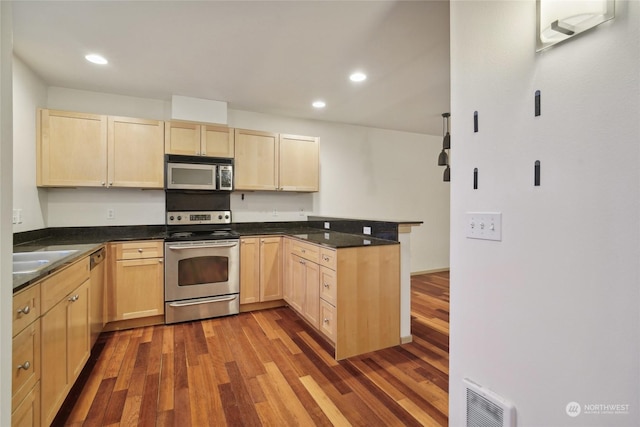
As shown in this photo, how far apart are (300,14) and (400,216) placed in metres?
3.91

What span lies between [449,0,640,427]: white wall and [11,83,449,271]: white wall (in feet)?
10.1

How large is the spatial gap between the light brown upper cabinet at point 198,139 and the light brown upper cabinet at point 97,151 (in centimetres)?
11

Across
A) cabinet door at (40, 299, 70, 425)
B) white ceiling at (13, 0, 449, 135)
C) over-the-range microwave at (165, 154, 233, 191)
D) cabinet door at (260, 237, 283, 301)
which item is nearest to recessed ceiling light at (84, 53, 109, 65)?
white ceiling at (13, 0, 449, 135)

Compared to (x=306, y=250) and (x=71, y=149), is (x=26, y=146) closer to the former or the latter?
(x=71, y=149)

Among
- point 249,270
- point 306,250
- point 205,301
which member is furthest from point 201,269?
point 306,250

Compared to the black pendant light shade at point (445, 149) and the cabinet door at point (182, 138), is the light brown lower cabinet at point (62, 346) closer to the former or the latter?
the cabinet door at point (182, 138)

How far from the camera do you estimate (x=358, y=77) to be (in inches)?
115

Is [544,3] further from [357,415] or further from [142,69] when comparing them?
[142,69]

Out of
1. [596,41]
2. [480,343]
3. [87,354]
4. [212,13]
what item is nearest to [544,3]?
[596,41]

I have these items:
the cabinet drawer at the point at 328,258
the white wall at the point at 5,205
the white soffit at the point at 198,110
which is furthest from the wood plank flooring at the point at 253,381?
the white soffit at the point at 198,110

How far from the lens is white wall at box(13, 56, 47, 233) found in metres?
2.47

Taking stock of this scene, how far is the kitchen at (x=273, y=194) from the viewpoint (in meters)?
2.72

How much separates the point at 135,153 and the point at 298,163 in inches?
74.8

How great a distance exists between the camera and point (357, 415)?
5.62 ft
